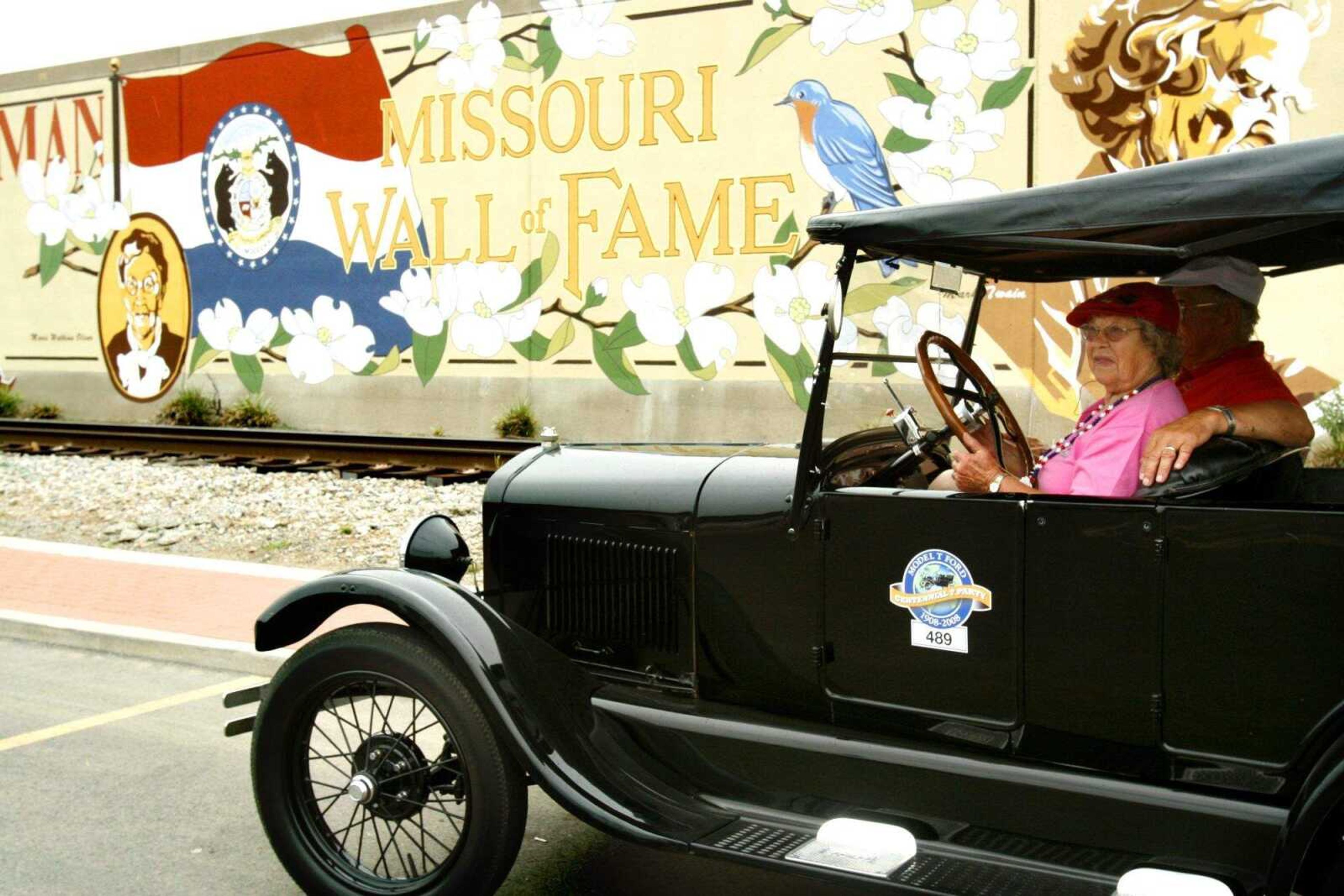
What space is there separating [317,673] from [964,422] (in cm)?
194

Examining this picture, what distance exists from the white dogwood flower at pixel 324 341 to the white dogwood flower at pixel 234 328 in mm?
289

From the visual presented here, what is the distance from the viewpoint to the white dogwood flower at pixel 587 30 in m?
13.5

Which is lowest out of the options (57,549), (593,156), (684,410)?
(57,549)

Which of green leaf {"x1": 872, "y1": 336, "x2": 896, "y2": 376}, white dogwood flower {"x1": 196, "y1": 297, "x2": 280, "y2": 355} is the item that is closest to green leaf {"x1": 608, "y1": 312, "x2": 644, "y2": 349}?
white dogwood flower {"x1": 196, "y1": 297, "x2": 280, "y2": 355}

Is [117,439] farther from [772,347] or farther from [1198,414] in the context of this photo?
[1198,414]

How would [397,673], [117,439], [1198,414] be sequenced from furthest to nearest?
[117,439] → [397,673] → [1198,414]

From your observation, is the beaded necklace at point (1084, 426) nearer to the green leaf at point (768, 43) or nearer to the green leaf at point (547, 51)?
the green leaf at point (768, 43)

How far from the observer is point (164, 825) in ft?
13.6

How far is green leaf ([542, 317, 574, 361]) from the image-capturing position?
13.8 meters

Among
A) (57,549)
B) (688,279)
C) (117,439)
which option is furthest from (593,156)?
(57,549)

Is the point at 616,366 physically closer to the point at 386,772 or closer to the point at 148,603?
the point at 148,603

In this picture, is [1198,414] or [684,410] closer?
[1198,414]

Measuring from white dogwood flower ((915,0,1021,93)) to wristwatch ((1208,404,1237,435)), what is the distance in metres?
9.45

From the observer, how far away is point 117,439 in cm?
1362
